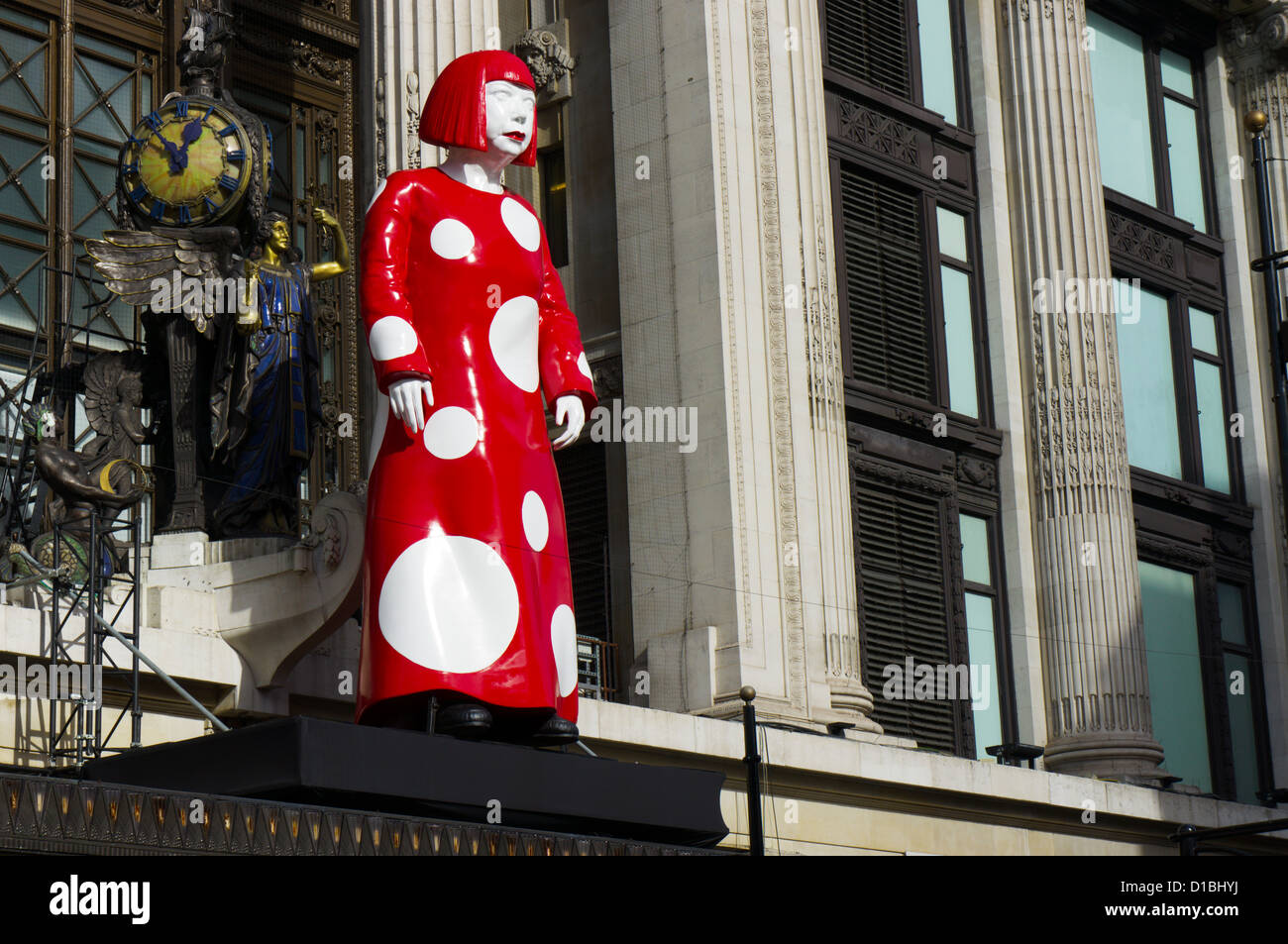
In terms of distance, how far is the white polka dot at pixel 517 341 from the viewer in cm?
1337

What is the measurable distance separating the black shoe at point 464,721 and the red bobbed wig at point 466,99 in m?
3.62

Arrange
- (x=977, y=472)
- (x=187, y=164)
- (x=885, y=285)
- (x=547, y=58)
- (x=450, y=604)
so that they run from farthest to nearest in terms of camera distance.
Answer: (x=977, y=472)
(x=885, y=285)
(x=547, y=58)
(x=187, y=164)
(x=450, y=604)

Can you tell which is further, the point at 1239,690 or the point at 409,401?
the point at 1239,690

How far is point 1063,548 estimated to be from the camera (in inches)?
940

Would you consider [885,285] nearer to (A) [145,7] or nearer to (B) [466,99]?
(A) [145,7]

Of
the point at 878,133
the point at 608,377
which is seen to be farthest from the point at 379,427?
the point at 878,133

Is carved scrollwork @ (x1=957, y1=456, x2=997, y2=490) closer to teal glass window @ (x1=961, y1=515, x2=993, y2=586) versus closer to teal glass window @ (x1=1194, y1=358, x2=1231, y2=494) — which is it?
teal glass window @ (x1=961, y1=515, x2=993, y2=586)

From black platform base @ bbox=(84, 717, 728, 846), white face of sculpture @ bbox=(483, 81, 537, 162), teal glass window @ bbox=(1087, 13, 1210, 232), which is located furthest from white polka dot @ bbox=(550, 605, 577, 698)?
teal glass window @ bbox=(1087, 13, 1210, 232)

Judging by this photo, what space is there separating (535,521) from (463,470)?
1.93 ft

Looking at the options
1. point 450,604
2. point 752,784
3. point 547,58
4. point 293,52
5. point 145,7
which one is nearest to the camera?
point 450,604

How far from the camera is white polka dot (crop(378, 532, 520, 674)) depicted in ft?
41.6

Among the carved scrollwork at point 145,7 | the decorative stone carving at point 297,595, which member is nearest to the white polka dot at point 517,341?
the decorative stone carving at point 297,595

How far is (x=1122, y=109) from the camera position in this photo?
2808 cm

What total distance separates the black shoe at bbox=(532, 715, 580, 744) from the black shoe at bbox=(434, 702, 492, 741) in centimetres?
53
